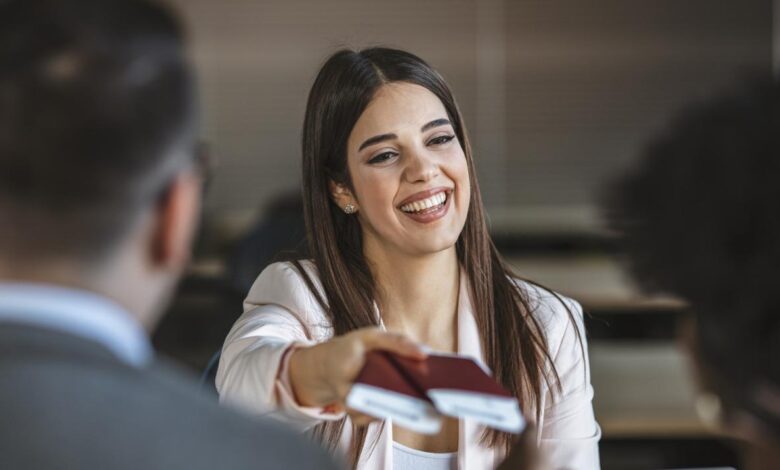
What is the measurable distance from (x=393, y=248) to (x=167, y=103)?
4.00 feet

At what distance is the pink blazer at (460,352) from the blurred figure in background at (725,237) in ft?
2.09

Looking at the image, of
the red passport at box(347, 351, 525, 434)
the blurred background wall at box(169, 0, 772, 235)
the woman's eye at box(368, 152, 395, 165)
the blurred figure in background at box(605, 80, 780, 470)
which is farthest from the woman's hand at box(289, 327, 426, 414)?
the blurred background wall at box(169, 0, 772, 235)

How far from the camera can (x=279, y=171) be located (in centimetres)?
661

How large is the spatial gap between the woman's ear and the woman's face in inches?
2.3

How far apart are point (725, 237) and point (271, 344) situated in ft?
2.62

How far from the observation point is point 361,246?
7.15ft

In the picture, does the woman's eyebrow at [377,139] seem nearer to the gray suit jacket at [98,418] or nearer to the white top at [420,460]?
the white top at [420,460]

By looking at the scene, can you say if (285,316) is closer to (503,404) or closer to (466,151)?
(466,151)

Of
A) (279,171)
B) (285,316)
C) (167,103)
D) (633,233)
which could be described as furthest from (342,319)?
(279,171)

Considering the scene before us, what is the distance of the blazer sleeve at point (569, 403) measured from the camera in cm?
192

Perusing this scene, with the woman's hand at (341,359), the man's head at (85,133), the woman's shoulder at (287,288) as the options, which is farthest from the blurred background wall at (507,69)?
the man's head at (85,133)

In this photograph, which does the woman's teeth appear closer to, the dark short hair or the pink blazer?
the pink blazer

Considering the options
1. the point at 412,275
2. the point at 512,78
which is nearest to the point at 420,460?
the point at 412,275

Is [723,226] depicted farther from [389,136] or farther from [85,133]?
[389,136]
